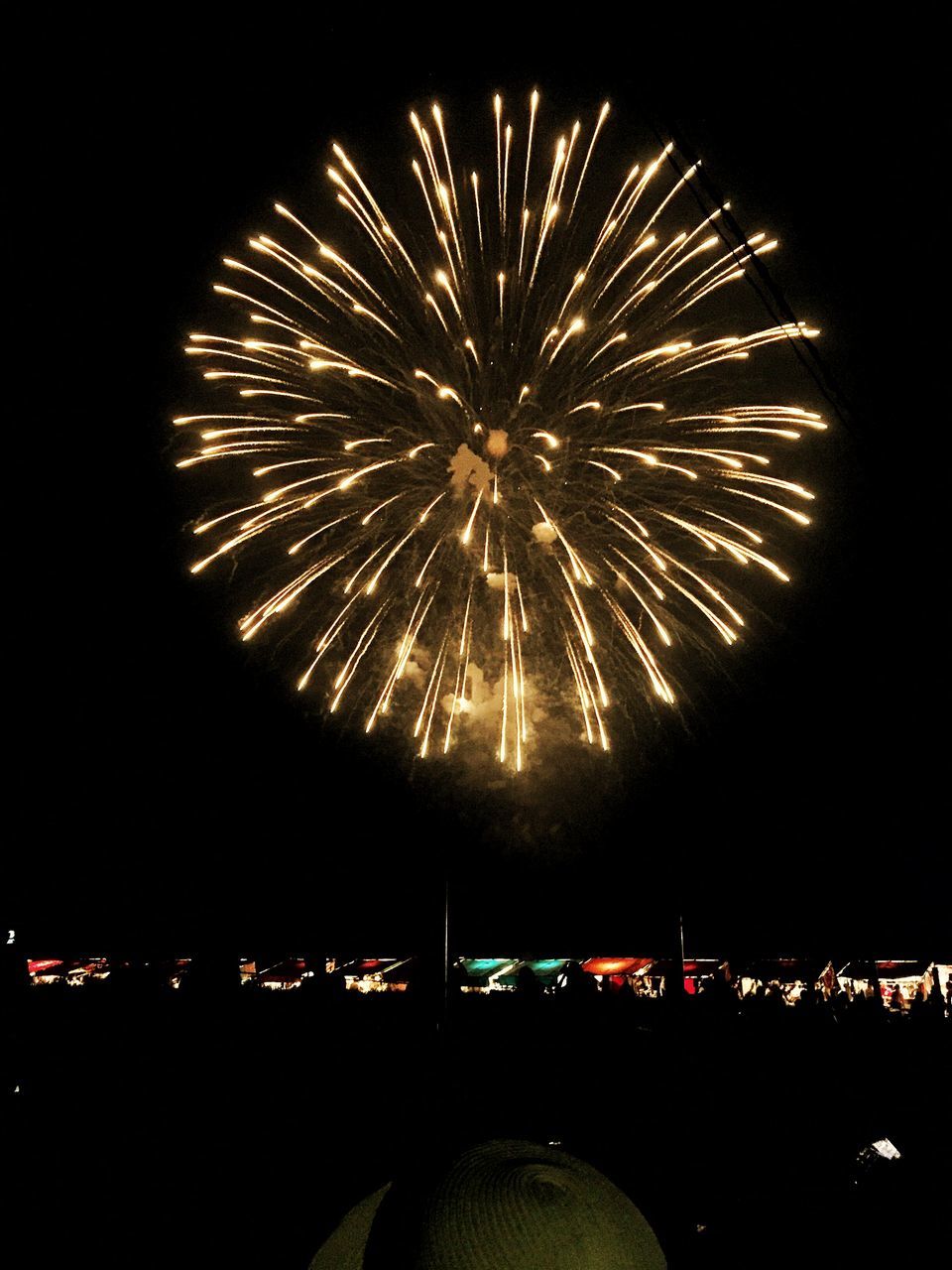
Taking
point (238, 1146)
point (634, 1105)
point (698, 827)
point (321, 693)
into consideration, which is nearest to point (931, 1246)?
point (634, 1105)

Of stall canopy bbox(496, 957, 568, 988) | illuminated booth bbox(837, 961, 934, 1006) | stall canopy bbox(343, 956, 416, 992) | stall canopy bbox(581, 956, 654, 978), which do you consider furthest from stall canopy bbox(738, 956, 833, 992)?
stall canopy bbox(343, 956, 416, 992)

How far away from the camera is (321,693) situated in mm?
11992

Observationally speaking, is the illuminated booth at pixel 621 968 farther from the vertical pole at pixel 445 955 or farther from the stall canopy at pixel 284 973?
the stall canopy at pixel 284 973

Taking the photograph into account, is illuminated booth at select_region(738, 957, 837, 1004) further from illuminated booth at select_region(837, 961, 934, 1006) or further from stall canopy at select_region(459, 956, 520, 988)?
stall canopy at select_region(459, 956, 520, 988)

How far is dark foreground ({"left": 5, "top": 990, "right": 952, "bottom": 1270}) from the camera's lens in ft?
13.8

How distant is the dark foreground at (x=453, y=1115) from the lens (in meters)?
4.22

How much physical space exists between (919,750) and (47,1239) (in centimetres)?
889

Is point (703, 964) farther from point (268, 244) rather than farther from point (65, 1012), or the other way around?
point (268, 244)

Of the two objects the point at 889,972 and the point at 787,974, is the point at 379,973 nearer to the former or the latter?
the point at 787,974

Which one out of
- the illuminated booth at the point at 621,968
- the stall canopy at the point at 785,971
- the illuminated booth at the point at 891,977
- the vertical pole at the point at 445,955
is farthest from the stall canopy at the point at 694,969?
the vertical pole at the point at 445,955

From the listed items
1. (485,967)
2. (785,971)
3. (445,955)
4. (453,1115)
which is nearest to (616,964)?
(485,967)

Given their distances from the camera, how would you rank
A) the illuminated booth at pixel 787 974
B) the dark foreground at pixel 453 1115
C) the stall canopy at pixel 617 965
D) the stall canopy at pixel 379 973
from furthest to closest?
the stall canopy at pixel 379 973, the stall canopy at pixel 617 965, the illuminated booth at pixel 787 974, the dark foreground at pixel 453 1115

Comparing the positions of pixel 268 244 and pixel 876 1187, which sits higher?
pixel 268 244

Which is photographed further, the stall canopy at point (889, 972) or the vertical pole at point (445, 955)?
the stall canopy at point (889, 972)
